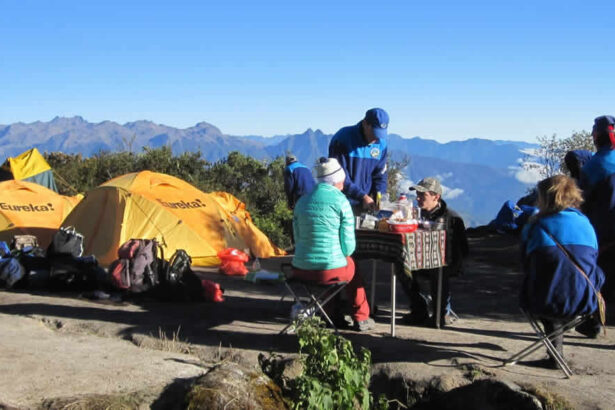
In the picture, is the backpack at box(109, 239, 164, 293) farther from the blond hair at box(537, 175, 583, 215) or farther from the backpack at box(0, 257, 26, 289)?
the blond hair at box(537, 175, 583, 215)

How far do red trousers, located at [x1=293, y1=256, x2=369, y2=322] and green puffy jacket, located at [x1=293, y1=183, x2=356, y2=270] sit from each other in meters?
0.04

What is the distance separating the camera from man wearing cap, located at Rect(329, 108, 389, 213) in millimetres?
6305

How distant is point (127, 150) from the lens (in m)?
19.4

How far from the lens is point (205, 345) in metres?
5.36

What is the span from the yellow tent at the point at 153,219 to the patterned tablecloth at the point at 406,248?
13.1ft

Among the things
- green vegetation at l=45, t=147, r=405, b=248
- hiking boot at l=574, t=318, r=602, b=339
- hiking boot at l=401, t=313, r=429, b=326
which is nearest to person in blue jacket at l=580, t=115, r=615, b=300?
hiking boot at l=574, t=318, r=602, b=339

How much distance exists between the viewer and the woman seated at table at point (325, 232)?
17.1 feet

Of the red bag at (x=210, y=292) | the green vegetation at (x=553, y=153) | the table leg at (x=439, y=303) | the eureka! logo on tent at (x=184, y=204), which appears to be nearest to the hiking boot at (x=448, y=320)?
the table leg at (x=439, y=303)

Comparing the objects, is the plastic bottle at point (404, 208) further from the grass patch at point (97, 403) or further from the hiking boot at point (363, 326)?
the grass patch at point (97, 403)

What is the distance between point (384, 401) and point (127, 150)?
53.7 ft

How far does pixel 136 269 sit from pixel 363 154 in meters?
2.69

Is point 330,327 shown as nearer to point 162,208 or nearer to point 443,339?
point 443,339

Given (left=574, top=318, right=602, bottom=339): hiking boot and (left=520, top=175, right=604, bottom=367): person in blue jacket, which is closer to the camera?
(left=520, top=175, right=604, bottom=367): person in blue jacket

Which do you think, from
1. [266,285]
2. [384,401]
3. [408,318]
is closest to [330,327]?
[408,318]
